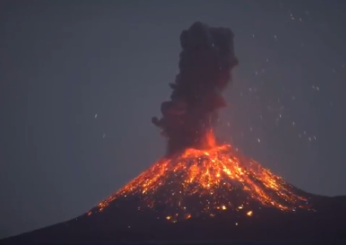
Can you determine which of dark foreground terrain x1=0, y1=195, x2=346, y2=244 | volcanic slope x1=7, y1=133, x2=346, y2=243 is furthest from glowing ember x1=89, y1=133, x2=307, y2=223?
dark foreground terrain x1=0, y1=195, x2=346, y2=244

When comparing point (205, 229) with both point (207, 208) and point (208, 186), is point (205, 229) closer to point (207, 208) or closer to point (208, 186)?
point (207, 208)

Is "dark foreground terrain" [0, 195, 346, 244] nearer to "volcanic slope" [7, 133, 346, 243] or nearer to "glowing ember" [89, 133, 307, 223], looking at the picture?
"volcanic slope" [7, 133, 346, 243]

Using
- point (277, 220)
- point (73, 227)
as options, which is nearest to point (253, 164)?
point (277, 220)

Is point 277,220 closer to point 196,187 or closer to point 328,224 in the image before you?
point 328,224

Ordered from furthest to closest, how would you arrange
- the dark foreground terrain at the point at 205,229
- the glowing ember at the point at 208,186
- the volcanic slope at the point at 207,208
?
the glowing ember at the point at 208,186
the volcanic slope at the point at 207,208
the dark foreground terrain at the point at 205,229

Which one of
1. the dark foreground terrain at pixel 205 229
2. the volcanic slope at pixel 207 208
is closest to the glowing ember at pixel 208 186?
the volcanic slope at pixel 207 208

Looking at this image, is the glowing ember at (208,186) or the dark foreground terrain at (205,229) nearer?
the dark foreground terrain at (205,229)

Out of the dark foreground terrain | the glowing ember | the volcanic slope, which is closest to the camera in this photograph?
the dark foreground terrain

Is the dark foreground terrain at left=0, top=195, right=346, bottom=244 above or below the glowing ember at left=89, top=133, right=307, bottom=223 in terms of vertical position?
below

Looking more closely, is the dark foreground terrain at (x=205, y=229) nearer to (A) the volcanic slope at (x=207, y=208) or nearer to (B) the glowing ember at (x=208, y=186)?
(A) the volcanic slope at (x=207, y=208)
